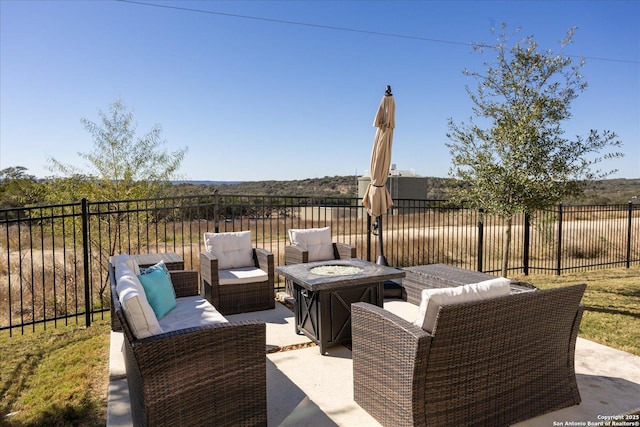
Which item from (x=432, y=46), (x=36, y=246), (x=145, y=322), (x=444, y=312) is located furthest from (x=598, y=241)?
(x=36, y=246)

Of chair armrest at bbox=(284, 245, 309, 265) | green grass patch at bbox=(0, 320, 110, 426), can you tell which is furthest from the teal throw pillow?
chair armrest at bbox=(284, 245, 309, 265)

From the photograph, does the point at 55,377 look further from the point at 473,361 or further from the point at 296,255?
the point at 473,361

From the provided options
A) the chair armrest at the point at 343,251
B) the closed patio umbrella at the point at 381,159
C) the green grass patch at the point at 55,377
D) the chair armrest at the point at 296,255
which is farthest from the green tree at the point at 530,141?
the green grass patch at the point at 55,377

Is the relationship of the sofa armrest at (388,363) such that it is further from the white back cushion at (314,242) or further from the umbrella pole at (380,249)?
the white back cushion at (314,242)

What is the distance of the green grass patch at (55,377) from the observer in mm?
2875


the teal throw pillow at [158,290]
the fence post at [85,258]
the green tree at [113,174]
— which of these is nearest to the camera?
the teal throw pillow at [158,290]

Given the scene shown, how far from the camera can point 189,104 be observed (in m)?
13.0

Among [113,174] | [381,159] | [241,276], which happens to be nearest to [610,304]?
[381,159]

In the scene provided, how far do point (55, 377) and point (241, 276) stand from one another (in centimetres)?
210

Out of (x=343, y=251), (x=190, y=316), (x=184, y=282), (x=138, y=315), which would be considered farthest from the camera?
(x=343, y=251)

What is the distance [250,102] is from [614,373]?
1432cm

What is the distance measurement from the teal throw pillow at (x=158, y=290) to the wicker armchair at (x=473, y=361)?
1.69 metres

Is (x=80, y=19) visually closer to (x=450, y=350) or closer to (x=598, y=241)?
(x=450, y=350)

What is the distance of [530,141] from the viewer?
549cm
